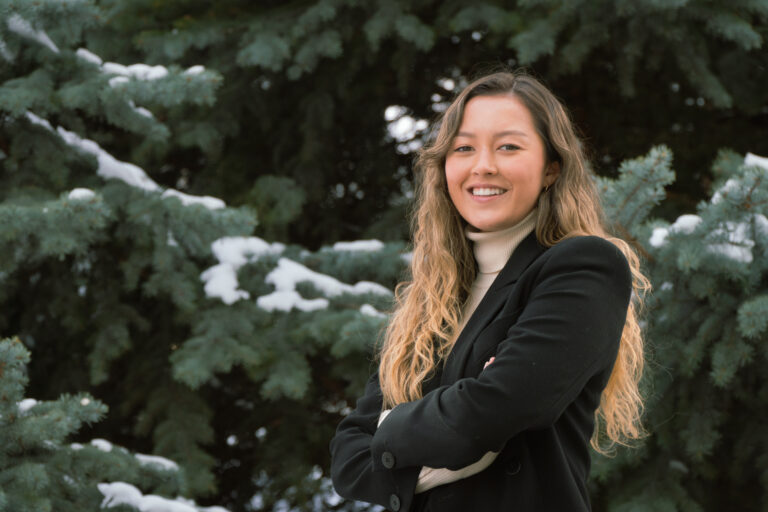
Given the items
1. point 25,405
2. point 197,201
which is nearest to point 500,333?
point 25,405

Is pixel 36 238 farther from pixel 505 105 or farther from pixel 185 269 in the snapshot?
pixel 505 105

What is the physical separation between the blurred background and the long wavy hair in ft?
2.99

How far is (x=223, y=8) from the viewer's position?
13.7 ft

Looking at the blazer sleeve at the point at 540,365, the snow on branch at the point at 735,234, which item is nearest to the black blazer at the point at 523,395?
the blazer sleeve at the point at 540,365

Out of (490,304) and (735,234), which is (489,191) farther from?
(735,234)

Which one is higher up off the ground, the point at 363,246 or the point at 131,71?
the point at 131,71

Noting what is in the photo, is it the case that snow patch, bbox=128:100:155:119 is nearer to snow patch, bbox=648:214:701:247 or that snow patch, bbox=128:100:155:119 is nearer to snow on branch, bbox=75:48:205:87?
Result: snow on branch, bbox=75:48:205:87

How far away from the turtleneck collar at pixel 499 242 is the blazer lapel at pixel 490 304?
0.06ft

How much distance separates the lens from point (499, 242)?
5.74 feet

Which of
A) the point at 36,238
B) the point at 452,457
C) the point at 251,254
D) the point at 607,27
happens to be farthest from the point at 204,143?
the point at 452,457

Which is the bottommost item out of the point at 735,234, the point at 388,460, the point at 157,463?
the point at 157,463

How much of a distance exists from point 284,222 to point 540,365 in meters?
2.78

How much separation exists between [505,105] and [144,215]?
6.53 ft

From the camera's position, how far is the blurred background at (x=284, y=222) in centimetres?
285
